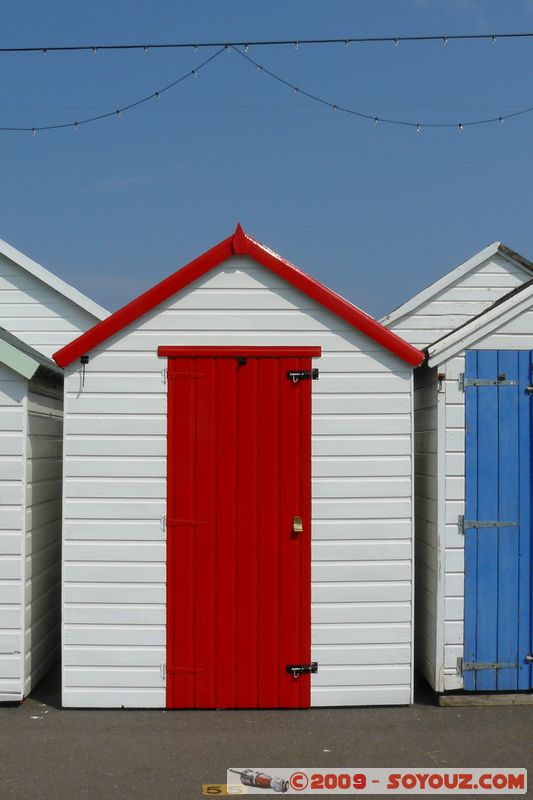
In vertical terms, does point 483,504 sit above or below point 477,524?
above

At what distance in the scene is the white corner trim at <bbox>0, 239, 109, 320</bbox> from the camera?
982 centimetres

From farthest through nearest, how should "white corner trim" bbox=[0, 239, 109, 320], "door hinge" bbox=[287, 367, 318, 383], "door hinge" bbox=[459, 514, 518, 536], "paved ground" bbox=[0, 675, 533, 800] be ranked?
"white corner trim" bbox=[0, 239, 109, 320]
"door hinge" bbox=[459, 514, 518, 536]
"door hinge" bbox=[287, 367, 318, 383]
"paved ground" bbox=[0, 675, 533, 800]

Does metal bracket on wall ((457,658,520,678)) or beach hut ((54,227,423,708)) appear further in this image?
metal bracket on wall ((457,658,520,678))

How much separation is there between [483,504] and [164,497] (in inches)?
99.3

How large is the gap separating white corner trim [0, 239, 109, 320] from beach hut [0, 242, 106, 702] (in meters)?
2.60

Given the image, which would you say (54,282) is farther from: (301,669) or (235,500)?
(301,669)

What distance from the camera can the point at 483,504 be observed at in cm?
633

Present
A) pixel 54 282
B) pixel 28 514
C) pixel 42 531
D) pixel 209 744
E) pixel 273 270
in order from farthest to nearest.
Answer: pixel 54 282, pixel 42 531, pixel 28 514, pixel 273 270, pixel 209 744

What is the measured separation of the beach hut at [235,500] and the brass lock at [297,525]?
11 mm

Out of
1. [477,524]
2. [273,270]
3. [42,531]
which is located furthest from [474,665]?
[42,531]

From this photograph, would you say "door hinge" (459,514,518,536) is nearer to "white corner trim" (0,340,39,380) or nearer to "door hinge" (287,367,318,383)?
"door hinge" (287,367,318,383)

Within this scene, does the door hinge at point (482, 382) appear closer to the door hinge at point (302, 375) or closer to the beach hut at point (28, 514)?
the door hinge at point (302, 375)

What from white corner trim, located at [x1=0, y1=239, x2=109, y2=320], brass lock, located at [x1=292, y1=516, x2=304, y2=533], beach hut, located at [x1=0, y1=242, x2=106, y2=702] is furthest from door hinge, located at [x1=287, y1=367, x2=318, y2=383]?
white corner trim, located at [x1=0, y1=239, x2=109, y2=320]

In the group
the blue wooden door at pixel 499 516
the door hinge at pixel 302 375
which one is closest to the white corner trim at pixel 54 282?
the door hinge at pixel 302 375
